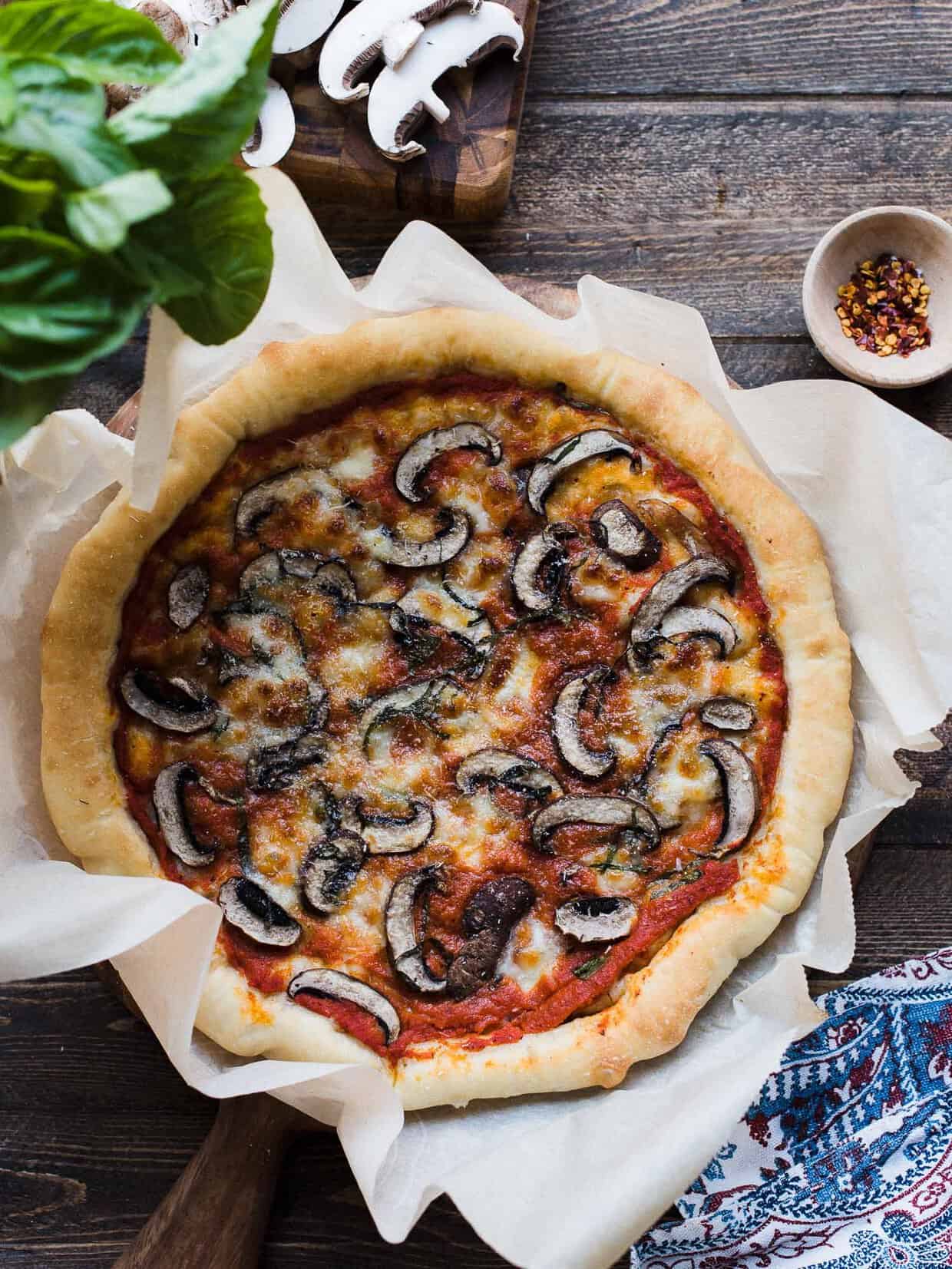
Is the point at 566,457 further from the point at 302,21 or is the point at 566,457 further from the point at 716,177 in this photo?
the point at 302,21

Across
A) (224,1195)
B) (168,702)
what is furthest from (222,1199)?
(168,702)

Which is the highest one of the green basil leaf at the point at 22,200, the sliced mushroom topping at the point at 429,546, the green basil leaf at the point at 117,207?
the green basil leaf at the point at 117,207

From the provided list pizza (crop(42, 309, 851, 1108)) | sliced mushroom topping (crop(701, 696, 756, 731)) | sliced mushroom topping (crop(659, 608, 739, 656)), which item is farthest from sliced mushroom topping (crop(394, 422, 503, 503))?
sliced mushroom topping (crop(701, 696, 756, 731))

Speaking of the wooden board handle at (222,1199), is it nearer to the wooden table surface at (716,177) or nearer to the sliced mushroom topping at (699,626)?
the wooden table surface at (716,177)

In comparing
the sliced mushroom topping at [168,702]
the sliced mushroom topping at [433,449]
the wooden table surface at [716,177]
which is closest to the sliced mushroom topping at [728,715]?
the wooden table surface at [716,177]

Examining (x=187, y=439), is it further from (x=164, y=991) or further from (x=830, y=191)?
(x=830, y=191)

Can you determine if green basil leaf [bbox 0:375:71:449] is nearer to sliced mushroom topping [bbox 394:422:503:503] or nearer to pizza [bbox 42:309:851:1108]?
pizza [bbox 42:309:851:1108]
